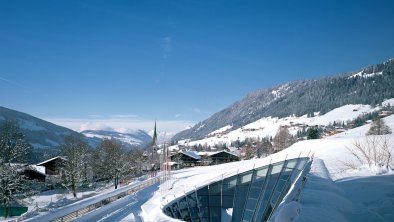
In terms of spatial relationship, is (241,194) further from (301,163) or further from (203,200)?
(301,163)

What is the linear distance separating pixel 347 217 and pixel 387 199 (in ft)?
12.0

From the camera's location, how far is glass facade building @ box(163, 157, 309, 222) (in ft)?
65.0

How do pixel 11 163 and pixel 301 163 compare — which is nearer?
pixel 301 163

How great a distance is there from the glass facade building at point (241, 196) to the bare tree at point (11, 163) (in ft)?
55.3

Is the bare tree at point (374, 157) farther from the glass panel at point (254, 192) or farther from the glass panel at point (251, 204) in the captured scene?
the glass panel at point (251, 204)

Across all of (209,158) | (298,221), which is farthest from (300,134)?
(298,221)

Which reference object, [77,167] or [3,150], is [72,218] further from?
[77,167]

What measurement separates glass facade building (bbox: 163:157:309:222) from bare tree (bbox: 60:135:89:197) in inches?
1032

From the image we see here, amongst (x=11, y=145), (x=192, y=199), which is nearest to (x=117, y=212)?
(x=192, y=199)

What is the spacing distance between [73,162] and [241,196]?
30.9 meters

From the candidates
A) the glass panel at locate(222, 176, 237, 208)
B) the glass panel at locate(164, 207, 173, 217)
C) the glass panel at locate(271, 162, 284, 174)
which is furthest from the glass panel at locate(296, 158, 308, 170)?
the glass panel at locate(164, 207, 173, 217)

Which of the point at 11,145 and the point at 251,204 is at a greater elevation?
the point at 11,145

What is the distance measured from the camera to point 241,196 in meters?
22.2

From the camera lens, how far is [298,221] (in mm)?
8812
